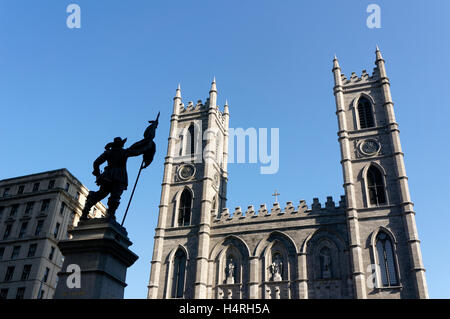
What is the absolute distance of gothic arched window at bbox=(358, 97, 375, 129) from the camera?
3959 centimetres

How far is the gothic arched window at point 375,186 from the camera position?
35375 mm

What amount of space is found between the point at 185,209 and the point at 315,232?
481 inches

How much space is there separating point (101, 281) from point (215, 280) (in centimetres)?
2934

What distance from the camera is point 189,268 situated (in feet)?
122

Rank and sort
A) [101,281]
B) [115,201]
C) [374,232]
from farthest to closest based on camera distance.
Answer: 1. [374,232]
2. [115,201]
3. [101,281]

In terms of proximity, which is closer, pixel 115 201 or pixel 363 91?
pixel 115 201

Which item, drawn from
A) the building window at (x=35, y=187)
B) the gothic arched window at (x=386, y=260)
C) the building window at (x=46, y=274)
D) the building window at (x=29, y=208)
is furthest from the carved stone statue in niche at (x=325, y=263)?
the building window at (x=35, y=187)

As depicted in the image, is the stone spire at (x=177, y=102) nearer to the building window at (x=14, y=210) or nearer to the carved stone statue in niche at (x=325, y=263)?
the building window at (x=14, y=210)

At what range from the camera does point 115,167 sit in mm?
9742

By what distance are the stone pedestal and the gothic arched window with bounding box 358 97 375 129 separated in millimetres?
34006

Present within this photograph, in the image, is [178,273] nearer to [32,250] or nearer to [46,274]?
[46,274]

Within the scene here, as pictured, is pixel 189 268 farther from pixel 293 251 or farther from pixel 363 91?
pixel 363 91
